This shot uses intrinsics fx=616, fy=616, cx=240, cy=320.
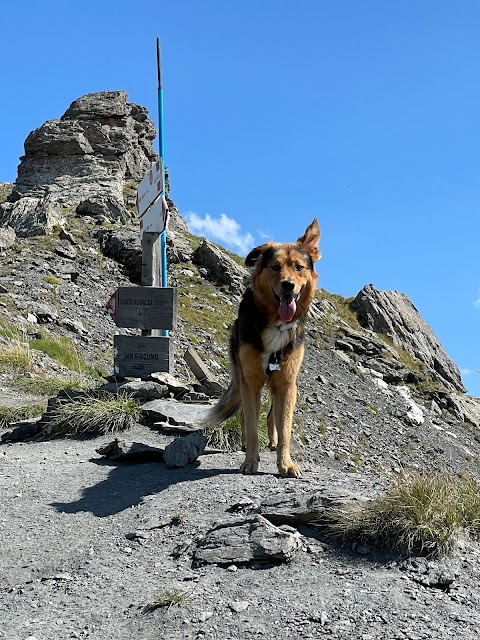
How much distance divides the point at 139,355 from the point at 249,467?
12.7ft

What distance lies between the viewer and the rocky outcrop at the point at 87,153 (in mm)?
40688

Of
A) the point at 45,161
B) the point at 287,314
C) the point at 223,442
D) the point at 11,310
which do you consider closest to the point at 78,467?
the point at 223,442

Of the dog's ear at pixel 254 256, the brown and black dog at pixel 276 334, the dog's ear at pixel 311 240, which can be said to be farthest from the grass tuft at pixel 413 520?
the dog's ear at pixel 254 256

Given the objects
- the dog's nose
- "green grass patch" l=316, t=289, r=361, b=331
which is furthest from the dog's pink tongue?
Answer: "green grass patch" l=316, t=289, r=361, b=331

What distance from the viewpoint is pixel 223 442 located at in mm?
7660

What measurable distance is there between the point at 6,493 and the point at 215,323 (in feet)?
63.1

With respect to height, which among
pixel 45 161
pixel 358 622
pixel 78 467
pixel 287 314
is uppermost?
pixel 45 161

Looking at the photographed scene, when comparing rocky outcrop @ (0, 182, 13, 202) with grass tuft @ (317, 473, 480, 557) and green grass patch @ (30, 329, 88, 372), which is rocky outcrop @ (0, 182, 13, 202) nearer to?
green grass patch @ (30, 329, 88, 372)

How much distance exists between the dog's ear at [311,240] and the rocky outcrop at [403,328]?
29.6 m

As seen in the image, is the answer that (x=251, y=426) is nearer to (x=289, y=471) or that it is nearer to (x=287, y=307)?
(x=289, y=471)

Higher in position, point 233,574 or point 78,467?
point 78,467

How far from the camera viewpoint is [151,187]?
9.72 m

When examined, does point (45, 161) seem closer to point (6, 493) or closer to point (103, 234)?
point (103, 234)

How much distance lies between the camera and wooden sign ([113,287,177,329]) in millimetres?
9430
